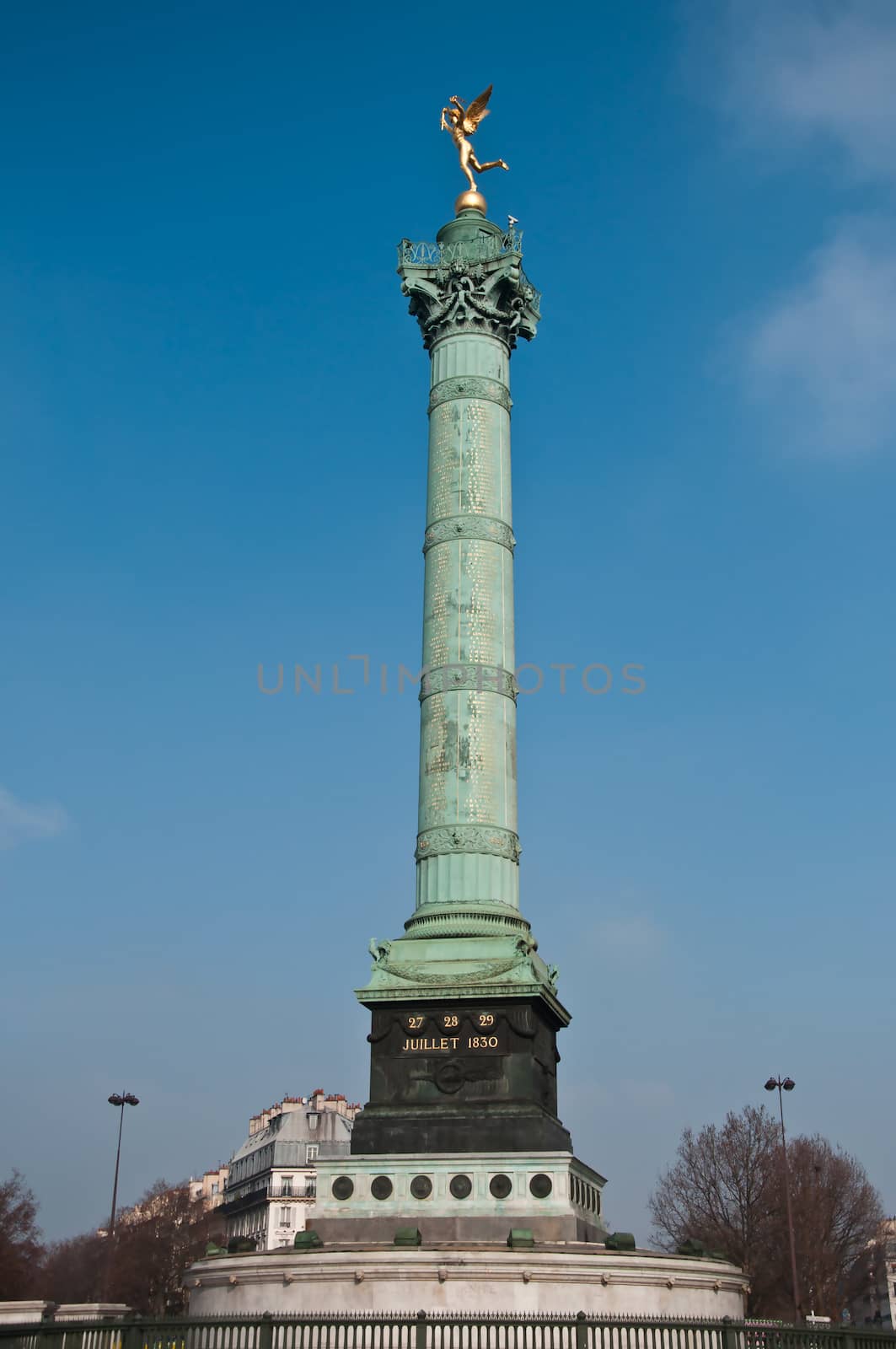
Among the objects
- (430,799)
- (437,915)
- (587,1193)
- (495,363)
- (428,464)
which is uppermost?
Result: (495,363)

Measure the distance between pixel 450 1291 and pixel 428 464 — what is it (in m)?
19.3

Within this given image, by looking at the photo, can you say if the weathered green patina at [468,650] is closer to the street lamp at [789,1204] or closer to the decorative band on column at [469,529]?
the decorative band on column at [469,529]

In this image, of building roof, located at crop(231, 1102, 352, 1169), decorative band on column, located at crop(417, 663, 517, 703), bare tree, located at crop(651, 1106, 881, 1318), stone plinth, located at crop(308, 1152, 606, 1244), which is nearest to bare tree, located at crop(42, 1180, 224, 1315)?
building roof, located at crop(231, 1102, 352, 1169)

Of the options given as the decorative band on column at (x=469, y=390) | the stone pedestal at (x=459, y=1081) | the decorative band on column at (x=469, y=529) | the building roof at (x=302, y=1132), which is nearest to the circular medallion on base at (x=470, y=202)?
the decorative band on column at (x=469, y=390)

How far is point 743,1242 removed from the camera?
54969 millimetres

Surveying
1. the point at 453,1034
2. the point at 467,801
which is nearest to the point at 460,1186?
the point at 453,1034

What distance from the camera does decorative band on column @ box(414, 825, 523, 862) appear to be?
97.7 feet

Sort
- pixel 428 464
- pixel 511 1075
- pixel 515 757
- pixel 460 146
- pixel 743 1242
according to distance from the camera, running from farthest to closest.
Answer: pixel 743 1242
pixel 460 146
pixel 428 464
pixel 515 757
pixel 511 1075

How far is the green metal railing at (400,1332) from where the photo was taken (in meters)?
17.0

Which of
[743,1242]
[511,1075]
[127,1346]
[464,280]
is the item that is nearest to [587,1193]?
[511,1075]

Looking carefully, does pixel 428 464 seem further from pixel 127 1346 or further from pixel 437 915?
pixel 127 1346

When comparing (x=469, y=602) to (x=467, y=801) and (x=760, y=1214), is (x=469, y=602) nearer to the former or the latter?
(x=467, y=801)

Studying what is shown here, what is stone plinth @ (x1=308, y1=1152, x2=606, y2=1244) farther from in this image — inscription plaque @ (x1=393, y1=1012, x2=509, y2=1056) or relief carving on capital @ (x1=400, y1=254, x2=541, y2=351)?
relief carving on capital @ (x1=400, y1=254, x2=541, y2=351)

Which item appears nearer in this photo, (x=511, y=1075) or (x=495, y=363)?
(x=511, y=1075)
